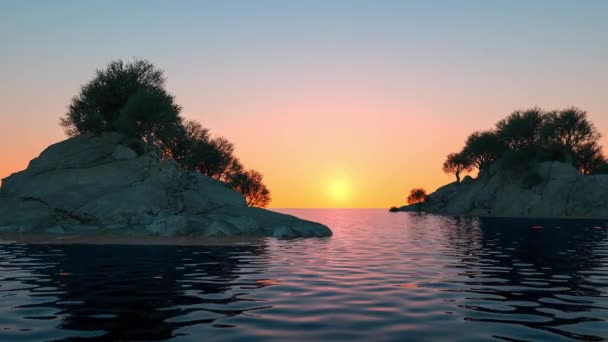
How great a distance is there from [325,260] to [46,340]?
1472cm

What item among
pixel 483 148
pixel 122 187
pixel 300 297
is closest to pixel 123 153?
pixel 122 187

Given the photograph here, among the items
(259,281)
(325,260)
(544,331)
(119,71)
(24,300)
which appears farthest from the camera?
(119,71)

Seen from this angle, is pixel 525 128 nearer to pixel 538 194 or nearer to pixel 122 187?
pixel 538 194

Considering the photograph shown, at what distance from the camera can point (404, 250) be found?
90.5ft

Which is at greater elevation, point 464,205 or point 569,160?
point 569,160

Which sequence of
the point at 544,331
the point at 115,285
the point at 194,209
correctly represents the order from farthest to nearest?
the point at 194,209
the point at 115,285
the point at 544,331

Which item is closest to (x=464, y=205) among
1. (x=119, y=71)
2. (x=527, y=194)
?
(x=527, y=194)

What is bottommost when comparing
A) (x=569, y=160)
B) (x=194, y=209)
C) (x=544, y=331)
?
(x=544, y=331)

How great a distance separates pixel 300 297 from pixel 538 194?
102 metres

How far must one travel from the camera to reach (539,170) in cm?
10625

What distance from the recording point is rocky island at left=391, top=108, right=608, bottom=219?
98.9 meters

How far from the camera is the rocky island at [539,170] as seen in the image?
324ft

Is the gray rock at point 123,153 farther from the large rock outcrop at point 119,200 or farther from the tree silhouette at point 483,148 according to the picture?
the tree silhouette at point 483,148

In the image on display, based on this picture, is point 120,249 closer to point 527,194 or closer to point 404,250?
point 404,250
